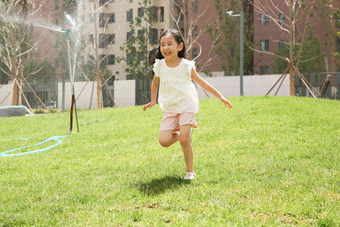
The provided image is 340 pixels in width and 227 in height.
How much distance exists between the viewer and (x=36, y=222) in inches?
117

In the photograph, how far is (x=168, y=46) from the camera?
396 cm

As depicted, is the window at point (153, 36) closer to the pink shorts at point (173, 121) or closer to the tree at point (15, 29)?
the tree at point (15, 29)

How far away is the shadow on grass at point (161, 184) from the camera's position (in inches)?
144

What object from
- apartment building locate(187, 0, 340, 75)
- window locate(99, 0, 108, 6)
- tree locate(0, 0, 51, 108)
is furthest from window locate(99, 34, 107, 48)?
apartment building locate(187, 0, 340, 75)

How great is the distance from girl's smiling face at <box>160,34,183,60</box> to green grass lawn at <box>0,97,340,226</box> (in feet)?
4.31

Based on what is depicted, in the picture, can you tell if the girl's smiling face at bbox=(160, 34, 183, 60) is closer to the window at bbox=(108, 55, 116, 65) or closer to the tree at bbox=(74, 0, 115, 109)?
the tree at bbox=(74, 0, 115, 109)

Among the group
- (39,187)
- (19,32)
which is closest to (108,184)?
(39,187)

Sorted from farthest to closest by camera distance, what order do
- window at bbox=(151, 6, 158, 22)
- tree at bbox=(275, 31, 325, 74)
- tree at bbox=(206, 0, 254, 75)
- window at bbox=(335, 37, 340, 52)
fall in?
window at bbox=(335, 37, 340, 52) < tree at bbox=(275, 31, 325, 74) < window at bbox=(151, 6, 158, 22) < tree at bbox=(206, 0, 254, 75)

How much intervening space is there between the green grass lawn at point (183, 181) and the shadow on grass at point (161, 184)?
0.01 m

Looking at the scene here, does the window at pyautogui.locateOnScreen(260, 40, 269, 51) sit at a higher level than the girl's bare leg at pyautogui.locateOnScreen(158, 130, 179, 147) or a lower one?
higher

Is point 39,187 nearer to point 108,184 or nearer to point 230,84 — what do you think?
point 108,184

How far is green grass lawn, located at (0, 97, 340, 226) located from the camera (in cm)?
300

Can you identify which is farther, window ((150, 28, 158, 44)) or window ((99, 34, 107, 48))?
window ((150, 28, 158, 44))

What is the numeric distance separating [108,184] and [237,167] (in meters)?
1.56
